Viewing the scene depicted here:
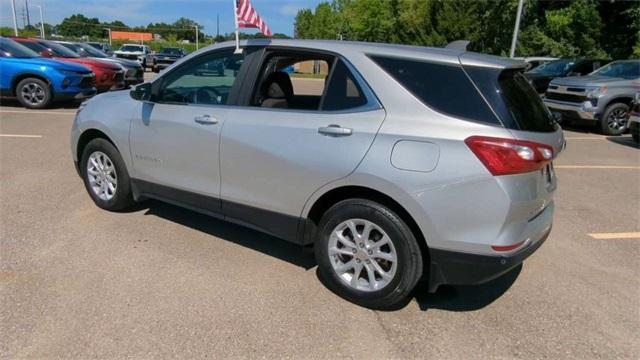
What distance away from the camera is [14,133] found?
862 centimetres

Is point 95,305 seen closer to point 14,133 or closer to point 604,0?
point 14,133

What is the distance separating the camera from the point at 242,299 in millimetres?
3346

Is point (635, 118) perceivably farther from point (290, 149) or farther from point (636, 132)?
point (290, 149)

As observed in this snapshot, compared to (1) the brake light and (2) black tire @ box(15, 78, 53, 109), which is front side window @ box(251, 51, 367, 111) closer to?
(1) the brake light

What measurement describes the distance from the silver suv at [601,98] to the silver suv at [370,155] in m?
9.24

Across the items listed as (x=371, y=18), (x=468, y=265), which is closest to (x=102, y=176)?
(x=468, y=265)

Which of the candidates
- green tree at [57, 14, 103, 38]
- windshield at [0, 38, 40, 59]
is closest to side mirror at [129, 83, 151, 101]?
windshield at [0, 38, 40, 59]

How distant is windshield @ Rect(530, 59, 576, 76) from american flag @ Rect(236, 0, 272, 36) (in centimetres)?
1391

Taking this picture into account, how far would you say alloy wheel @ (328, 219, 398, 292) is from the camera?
317cm

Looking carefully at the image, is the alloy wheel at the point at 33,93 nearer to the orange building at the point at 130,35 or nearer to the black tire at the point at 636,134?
the black tire at the point at 636,134

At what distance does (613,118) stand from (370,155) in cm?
1076

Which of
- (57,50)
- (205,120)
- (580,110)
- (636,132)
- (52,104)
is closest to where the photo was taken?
(205,120)

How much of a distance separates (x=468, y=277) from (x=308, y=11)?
72.5 metres

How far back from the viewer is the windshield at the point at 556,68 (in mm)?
15352
